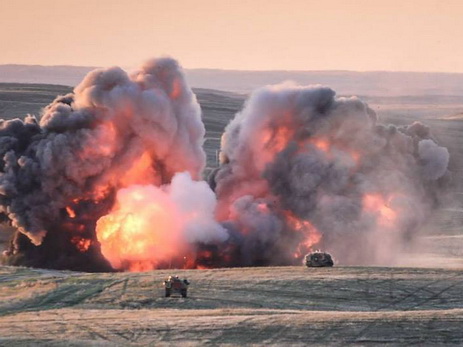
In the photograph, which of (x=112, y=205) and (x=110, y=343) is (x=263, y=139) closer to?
(x=112, y=205)

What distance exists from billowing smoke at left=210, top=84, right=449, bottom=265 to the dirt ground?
12.5 m

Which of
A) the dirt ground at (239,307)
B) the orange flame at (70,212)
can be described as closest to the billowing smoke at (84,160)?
the orange flame at (70,212)

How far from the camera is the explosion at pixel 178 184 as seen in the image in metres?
104

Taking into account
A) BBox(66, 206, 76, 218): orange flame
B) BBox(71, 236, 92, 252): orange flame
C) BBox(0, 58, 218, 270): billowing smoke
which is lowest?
BBox(71, 236, 92, 252): orange flame

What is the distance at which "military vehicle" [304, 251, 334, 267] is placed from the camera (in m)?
98.2

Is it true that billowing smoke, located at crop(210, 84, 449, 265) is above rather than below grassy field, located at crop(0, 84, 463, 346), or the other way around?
above

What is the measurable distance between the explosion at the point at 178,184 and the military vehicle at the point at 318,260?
9.43 metres

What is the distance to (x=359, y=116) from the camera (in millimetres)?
120812

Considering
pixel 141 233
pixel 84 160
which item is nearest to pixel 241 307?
pixel 141 233

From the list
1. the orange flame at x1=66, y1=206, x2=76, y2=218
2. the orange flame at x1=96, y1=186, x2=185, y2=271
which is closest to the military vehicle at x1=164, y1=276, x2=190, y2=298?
the orange flame at x1=96, y1=186, x2=185, y2=271

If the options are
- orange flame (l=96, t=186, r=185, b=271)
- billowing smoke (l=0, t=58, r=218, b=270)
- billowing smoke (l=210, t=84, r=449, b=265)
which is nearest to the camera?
orange flame (l=96, t=186, r=185, b=271)

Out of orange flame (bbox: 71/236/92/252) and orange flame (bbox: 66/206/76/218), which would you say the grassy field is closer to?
orange flame (bbox: 71/236/92/252)

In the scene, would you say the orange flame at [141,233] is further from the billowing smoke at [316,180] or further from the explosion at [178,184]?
the billowing smoke at [316,180]

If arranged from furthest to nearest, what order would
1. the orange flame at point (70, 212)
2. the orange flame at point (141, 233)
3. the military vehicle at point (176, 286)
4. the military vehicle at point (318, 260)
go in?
the orange flame at point (70, 212)
the orange flame at point (141, 233)
the military vehicle at point (318, 260)
the military vehicle at point (176, 286)
